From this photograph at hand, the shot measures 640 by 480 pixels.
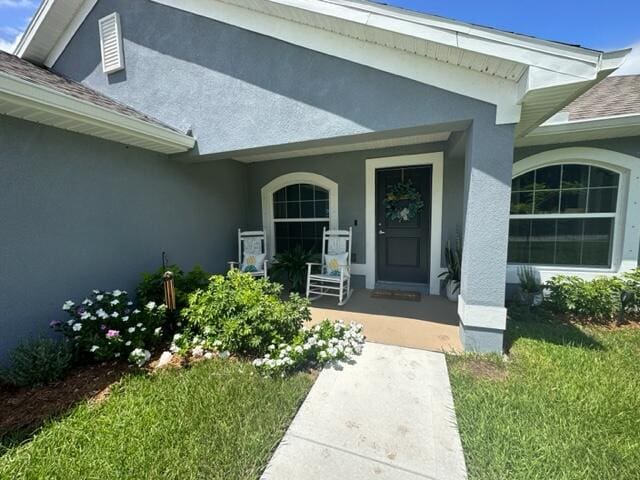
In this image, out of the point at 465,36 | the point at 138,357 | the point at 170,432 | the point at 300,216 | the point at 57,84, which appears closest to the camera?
the point at 170,432

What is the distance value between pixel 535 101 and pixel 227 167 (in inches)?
191

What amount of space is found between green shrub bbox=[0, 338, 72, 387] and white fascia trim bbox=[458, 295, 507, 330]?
13.5 feet

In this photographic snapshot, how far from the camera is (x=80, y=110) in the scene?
2.67 m

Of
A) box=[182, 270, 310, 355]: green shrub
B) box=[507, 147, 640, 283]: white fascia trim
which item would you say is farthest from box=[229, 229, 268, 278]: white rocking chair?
box=[507, 147, 640, 283]: white fascia trim

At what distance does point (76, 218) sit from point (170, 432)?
8.84 feet

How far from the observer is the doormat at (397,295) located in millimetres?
4571

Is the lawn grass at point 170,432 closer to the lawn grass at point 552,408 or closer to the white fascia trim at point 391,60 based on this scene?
the lawn grass at point 552,408

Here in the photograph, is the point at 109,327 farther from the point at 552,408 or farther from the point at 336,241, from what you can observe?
the point at 552,408

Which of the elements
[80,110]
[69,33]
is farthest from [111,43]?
[80,110]

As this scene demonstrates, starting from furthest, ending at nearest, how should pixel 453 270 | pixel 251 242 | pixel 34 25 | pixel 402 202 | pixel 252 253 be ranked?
1. pixel 251 242
2. pixel 252 253
3. pixel 402 202
4. pixel 453 270
5. pixel 34 25

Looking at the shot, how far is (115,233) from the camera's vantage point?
3.46m

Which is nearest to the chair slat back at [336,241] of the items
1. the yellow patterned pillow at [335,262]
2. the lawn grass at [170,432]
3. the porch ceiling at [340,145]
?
the yellow patterned pillow at [335,262]

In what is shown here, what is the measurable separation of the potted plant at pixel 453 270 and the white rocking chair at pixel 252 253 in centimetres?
328

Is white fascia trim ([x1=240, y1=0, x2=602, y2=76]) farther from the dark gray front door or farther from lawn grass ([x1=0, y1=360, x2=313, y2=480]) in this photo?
lawn grass ([x1=0, y1=360, x2=313, y2=480])
